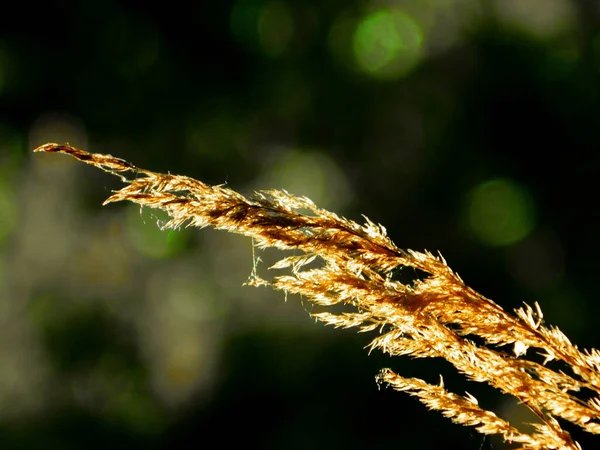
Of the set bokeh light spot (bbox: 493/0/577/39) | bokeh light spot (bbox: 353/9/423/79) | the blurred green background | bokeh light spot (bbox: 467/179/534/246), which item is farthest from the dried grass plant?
bokeh light spot (bbox: 493/0/577/39)

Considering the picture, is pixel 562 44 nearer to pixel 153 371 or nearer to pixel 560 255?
pixel 560 255

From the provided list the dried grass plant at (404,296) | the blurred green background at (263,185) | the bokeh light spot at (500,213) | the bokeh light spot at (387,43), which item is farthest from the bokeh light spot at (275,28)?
the dried grass plant at (404,296)

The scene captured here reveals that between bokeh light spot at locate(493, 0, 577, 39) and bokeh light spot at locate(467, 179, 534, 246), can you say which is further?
→ bokeh light spot at locate(493, 0, 577, 39)

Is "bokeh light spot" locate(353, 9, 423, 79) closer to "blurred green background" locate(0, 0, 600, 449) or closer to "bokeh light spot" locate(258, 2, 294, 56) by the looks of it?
"blurred green background" locate(0, 0, 600, 449)

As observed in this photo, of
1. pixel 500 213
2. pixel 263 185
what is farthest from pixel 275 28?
pixel 500 213

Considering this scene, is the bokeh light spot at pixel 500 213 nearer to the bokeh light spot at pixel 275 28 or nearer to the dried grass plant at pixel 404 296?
the bokeh light spot at pixel 275 28
